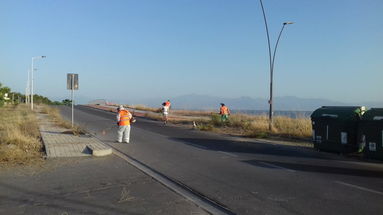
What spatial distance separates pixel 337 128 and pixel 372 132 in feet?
5.58

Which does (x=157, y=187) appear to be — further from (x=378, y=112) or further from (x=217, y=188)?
(x=378, y=112)

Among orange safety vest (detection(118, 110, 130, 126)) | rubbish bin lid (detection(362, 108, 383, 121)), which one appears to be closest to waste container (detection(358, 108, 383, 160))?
rubbish bin lid (detection(362, 108, 383, 121))

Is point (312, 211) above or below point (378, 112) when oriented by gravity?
below

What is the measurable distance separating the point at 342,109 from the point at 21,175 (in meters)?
10.3

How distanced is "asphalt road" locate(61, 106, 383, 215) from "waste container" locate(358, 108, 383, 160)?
441mm

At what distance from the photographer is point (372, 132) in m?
11.0

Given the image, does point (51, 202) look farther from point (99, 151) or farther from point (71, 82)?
point (71, 82)

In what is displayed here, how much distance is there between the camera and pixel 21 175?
28.4ft

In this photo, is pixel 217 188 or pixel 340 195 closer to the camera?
pixel 340 195

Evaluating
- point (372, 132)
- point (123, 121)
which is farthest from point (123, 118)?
point (372, 132)

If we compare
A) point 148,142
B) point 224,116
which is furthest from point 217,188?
point 224,116

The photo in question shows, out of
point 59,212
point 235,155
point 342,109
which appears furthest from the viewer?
point 342,109

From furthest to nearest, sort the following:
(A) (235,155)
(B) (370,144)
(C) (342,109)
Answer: (C) (342,109)
(A) (235,155)
(B) (370,144)

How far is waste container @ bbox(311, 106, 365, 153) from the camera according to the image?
12.3 metres
